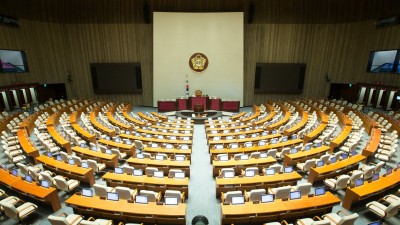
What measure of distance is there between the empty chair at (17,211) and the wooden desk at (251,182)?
5.57 m

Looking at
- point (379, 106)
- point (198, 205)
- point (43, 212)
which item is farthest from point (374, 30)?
point (43, 212)

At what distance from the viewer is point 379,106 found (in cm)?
2041

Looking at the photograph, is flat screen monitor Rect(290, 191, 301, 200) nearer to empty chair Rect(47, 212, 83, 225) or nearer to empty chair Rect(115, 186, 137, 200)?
empty chair Rect(115, 186, 137, 200)

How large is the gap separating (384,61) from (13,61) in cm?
3311

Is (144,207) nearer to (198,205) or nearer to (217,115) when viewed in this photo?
(198,205)

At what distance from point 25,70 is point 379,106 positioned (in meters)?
33.0

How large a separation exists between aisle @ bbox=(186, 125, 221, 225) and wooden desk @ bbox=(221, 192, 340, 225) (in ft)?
3.00

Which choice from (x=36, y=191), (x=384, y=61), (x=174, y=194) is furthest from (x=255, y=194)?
(x=384, y=61)

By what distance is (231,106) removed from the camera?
72.5 feet

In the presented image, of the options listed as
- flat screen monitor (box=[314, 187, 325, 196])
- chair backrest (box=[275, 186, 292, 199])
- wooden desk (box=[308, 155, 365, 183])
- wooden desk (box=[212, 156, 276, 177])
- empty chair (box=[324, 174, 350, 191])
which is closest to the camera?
flat screen monitor (box=[314, 187, 325, 196])

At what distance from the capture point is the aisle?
6.90 metres

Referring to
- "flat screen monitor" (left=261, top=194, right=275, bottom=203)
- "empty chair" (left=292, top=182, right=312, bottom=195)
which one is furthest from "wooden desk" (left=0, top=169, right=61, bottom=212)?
"empty chair" (left=292, top=182, right=312, bottom=195)

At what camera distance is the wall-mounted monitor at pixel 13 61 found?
19.2 metres

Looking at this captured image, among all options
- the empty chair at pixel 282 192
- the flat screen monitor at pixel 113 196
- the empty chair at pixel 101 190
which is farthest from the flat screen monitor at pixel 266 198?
the empty chair at pixel 101 190
